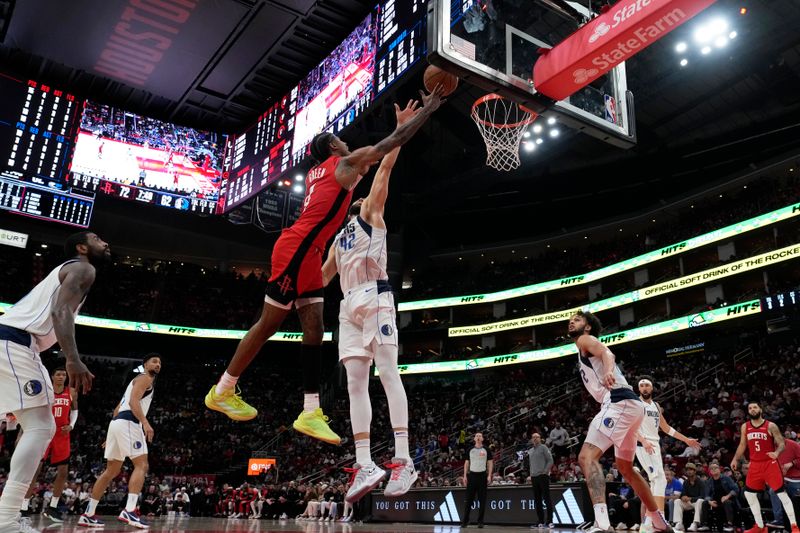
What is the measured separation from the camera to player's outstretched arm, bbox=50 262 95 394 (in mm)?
3953

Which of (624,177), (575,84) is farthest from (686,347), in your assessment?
(575,84)

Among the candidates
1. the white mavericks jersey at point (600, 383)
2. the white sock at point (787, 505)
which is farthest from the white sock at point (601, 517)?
the white sock at point (787, 505)

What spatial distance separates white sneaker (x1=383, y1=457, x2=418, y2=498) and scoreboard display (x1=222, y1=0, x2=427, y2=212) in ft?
26.2

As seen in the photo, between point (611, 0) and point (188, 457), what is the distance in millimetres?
22723

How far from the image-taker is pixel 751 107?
24.1m

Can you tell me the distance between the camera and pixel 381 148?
449 cm

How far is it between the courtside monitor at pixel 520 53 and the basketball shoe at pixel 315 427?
3716 millimetres

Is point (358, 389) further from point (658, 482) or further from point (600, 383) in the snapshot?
point (658, 482)

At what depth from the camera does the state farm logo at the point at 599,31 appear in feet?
22.7

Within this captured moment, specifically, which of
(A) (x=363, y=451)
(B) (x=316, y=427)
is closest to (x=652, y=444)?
(A) (x=363, y=451)

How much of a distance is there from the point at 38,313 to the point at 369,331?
2.20 metres

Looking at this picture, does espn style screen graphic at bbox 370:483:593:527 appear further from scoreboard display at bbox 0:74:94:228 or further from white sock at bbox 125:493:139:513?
scoreboard display at bbox 0:74:94:228

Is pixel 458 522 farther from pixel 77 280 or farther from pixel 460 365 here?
pixel 460 365

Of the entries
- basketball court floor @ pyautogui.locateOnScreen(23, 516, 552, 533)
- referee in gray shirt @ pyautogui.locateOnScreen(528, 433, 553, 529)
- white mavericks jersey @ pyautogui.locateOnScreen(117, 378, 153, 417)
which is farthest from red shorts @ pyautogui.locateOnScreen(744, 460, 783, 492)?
white mavericks jersey @ pyautogui.locateOnScreen(117, 378, 153, 417)
